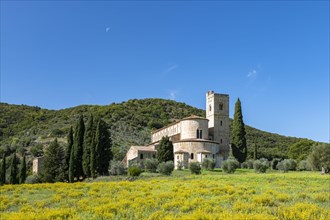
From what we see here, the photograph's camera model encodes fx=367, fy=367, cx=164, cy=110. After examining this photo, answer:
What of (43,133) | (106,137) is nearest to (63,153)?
(106,137)

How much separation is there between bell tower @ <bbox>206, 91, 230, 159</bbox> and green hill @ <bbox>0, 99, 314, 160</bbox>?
16.4 m

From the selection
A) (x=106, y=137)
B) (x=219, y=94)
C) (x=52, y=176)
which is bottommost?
(x=52, y=176)

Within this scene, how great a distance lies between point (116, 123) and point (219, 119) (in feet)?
140

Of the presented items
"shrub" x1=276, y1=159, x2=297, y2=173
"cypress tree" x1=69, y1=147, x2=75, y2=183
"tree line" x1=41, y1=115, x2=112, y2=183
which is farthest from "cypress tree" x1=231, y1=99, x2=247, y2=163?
"cypress tree" x1=69, y1=147, x2=75, y2=183

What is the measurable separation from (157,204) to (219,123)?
5238 centimetres

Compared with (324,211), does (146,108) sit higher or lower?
higher

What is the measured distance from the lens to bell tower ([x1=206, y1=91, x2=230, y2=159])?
2594 inches

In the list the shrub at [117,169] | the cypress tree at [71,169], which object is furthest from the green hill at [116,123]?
the shrub at [117,169]

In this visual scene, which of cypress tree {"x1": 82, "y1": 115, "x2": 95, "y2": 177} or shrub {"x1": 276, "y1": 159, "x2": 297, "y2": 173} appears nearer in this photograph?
cypress tree {"x1": 82, "y1": 115, "x2": 95, "y2": 177}

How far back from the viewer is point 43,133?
9662cm

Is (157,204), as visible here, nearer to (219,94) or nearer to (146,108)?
(219,94)

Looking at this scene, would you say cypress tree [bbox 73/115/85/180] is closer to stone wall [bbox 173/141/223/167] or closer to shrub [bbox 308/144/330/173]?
stone wall [bbox 173/141/223/167]

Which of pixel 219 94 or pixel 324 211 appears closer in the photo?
pixel 324 211

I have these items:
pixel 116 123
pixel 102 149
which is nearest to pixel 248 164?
pixel 102 149
